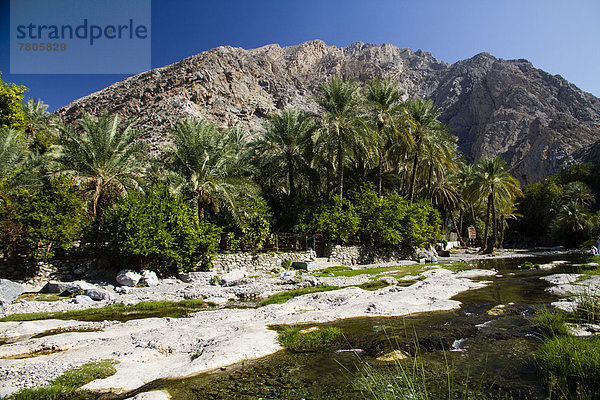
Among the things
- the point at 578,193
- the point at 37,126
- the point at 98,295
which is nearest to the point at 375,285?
the point at 98,295

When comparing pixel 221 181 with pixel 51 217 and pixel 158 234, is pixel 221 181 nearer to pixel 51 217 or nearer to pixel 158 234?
pixel 158 234

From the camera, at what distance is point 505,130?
399ft

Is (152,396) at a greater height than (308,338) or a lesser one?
greater

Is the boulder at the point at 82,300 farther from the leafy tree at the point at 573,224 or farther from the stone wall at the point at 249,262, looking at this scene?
the leafy tree at the point at 573,224

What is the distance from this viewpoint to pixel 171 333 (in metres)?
8.33

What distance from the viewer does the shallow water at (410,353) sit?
4945mm

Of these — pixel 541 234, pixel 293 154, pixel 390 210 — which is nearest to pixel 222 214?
pixel 293 154

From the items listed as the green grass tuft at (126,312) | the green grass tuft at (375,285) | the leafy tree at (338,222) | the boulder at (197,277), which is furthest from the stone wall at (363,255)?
the green grass tuft at (126,312)

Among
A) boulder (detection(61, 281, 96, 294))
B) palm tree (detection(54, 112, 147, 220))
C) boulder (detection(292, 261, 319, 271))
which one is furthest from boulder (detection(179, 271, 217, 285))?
boulder (detection(292, 261, 319, 271))

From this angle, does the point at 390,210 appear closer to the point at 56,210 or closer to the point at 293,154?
the point at 293,154

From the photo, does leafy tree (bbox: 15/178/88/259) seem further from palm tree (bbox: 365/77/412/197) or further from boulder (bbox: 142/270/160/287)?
palm tree (bbox: 365/77/412/197)

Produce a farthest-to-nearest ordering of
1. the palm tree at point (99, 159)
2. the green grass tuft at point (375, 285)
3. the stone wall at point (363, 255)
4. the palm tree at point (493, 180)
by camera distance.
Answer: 1. the palm tree at point (493, 180)
2. the stone wall at point (363, 255)
3. the palm tree at point (99, 159)
4. the green grass tuft at point (375, 285)

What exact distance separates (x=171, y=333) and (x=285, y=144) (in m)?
24.6

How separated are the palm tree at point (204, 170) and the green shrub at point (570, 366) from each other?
65.0 ft
